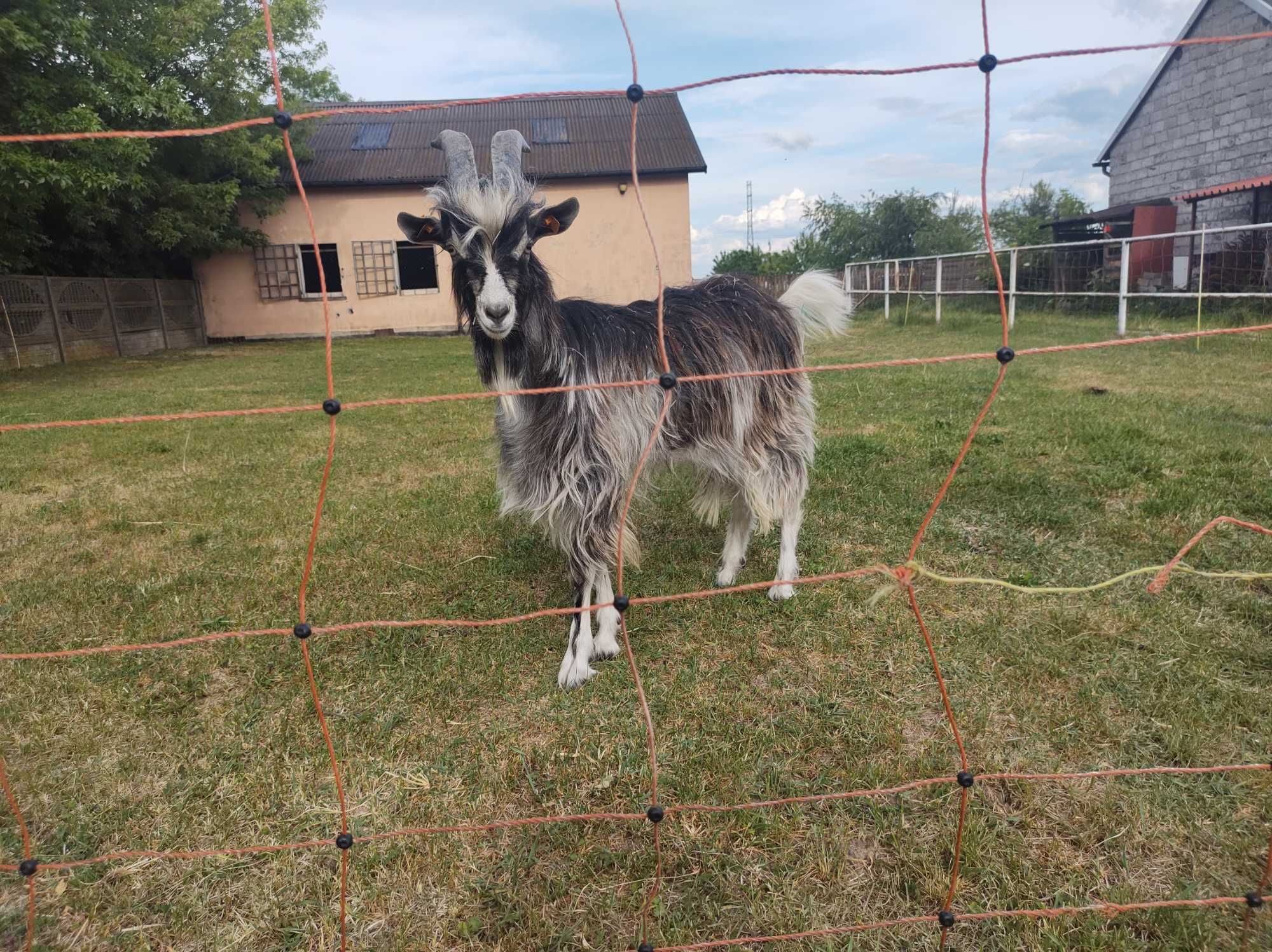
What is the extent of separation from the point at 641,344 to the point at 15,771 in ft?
7.27

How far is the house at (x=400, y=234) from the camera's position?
15.9m

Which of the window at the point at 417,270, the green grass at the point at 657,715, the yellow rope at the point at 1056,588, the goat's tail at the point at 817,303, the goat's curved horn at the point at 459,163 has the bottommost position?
the green grass at the point at 657,715

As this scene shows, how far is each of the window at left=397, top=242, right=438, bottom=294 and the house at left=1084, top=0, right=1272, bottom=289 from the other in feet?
42.9

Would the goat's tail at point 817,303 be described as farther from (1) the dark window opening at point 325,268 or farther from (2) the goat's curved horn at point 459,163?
(1) the dark window opening at point 325,268

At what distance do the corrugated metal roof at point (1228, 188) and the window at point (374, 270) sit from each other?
589 inches

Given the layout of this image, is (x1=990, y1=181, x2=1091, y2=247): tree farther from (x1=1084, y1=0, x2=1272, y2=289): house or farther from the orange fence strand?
the orange fence strand

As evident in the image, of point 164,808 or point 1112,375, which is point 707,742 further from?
point 1112,375

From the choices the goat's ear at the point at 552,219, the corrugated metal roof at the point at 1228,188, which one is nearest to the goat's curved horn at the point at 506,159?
the goat's ear at the point at 552,219

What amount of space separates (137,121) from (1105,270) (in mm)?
13783

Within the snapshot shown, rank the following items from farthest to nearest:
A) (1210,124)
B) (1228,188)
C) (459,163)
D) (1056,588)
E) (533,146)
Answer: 1. (533,146)
2. (1210,124)
3. (1228,188)
4. (459,163)
5. (1056,588)

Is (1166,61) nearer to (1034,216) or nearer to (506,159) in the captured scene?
(1034,216)

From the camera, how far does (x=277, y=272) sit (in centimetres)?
1639

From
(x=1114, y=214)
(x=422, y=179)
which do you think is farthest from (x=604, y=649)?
(x=1114, y=214)

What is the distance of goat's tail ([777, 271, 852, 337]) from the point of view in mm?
3402
